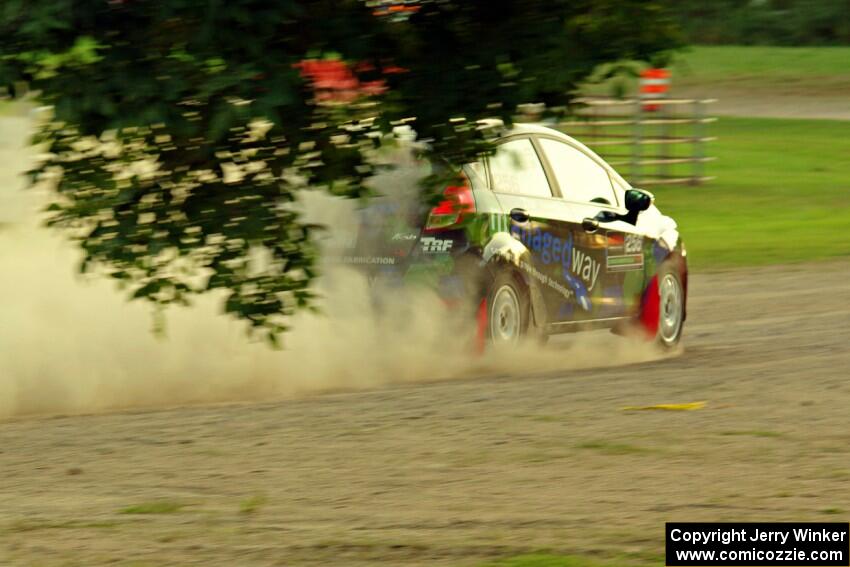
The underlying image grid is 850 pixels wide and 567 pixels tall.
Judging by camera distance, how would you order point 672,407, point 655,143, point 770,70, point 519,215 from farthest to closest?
point 770,70
point 655,143
point 519,215
point 672,407

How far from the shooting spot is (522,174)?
1070 cm

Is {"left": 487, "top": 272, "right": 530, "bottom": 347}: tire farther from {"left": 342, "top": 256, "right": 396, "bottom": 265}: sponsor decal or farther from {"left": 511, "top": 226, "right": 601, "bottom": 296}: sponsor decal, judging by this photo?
{"left": 342, "top": 256, "right": 396, "bottom": 265}: sponsor decal

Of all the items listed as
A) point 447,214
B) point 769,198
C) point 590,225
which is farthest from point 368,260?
point 769,198

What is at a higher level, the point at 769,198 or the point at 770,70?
the point at 769,198

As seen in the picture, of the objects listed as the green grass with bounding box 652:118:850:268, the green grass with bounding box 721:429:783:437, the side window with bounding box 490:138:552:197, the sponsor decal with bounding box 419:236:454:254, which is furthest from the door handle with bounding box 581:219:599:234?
the green grass with bounding box 652:118:850:268

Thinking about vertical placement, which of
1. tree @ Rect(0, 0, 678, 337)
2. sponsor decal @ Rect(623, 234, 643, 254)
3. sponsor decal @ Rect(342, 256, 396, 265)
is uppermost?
tree @ Rect(0, 0, 678, 337)

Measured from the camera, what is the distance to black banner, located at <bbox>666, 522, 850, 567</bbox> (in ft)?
18.2

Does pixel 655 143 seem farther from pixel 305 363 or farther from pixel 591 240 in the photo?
pixel 305 363

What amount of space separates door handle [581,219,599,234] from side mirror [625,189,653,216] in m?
0.41

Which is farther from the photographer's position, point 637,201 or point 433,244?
point 637,201

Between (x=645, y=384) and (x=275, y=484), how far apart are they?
11.2ft

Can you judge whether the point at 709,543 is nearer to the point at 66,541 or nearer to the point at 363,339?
the point at 66,541

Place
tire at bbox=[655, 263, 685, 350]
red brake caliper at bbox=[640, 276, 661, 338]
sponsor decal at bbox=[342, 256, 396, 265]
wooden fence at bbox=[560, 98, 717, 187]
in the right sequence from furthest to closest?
wooden fence at bbox=[560, 98, 717, 187] < tire at bbox=[655, 263, 685, 350] < red brake caliper at bbox=[640, 276, 661, 338] < sponsor decal at bbox=[342, 256, 396, 265]

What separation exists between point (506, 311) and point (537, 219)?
2.16ft
